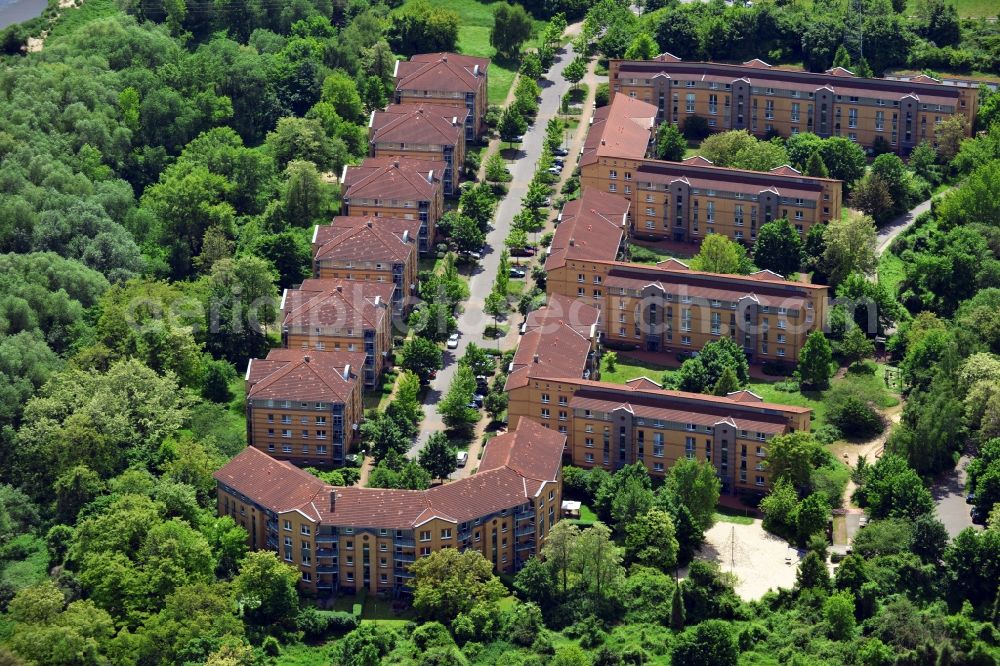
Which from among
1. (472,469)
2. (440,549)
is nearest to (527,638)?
(440,549)

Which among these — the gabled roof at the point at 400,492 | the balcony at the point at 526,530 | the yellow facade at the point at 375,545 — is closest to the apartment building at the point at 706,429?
the gabled roof at the point at 400,492

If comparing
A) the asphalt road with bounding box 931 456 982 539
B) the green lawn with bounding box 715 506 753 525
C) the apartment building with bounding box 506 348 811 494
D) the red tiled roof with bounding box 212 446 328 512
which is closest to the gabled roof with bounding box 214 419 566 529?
the red tiled roof with bounding box 212 446 328 512

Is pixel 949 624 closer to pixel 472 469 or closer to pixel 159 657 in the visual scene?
pixel 472 469

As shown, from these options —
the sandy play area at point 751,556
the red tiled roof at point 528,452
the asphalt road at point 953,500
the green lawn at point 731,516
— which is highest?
the red tiled roof at point 528,452

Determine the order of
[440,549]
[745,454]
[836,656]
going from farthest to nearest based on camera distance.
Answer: [745,454], [440,549], [836,656]

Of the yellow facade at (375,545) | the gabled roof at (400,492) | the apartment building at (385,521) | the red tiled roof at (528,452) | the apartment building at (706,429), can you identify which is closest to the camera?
the yellow facade at (375,545)

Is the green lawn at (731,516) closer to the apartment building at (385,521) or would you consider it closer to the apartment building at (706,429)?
the apartment building at (706,429)

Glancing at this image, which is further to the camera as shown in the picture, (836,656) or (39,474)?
(39,474)
